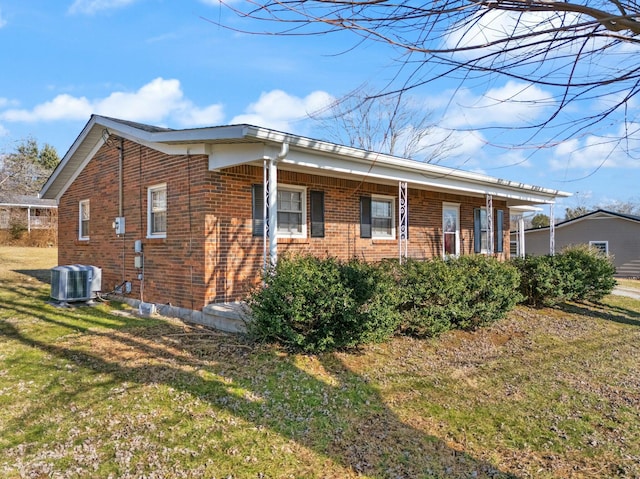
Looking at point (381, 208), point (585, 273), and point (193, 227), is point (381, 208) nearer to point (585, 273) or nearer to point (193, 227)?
point (193, 227)

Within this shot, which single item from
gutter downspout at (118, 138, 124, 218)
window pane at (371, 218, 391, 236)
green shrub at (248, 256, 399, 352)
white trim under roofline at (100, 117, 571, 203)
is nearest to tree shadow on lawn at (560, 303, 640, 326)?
white trim under roofline at (100, 117, 571, 203)

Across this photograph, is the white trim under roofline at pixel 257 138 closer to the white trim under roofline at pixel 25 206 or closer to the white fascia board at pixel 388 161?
the white fascia board at pixel 388 161

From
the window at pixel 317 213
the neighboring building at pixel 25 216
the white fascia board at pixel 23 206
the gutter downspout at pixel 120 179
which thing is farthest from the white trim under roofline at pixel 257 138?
the neighboring building at pixel 25 216

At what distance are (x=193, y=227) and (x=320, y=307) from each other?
137 inches

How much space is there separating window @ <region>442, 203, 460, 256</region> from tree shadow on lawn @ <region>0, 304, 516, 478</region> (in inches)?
352

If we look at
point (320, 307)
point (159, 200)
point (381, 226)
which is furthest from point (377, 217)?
point (320, 307)

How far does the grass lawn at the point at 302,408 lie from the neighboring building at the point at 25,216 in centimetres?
2463

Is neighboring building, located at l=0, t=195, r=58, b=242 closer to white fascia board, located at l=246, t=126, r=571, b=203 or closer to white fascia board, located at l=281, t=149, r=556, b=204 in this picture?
white fascia board, located at l=281, t=149, r=556, b=204

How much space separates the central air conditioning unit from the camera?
9109mm

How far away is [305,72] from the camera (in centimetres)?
310

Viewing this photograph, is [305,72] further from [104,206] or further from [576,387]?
[104,206]

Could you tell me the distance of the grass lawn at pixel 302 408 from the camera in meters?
3.48

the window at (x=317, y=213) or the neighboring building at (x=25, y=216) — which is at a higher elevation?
the neighboring building at (x=25, y=216)

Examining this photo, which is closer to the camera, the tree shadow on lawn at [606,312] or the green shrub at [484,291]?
the green shrub at [484,291]
